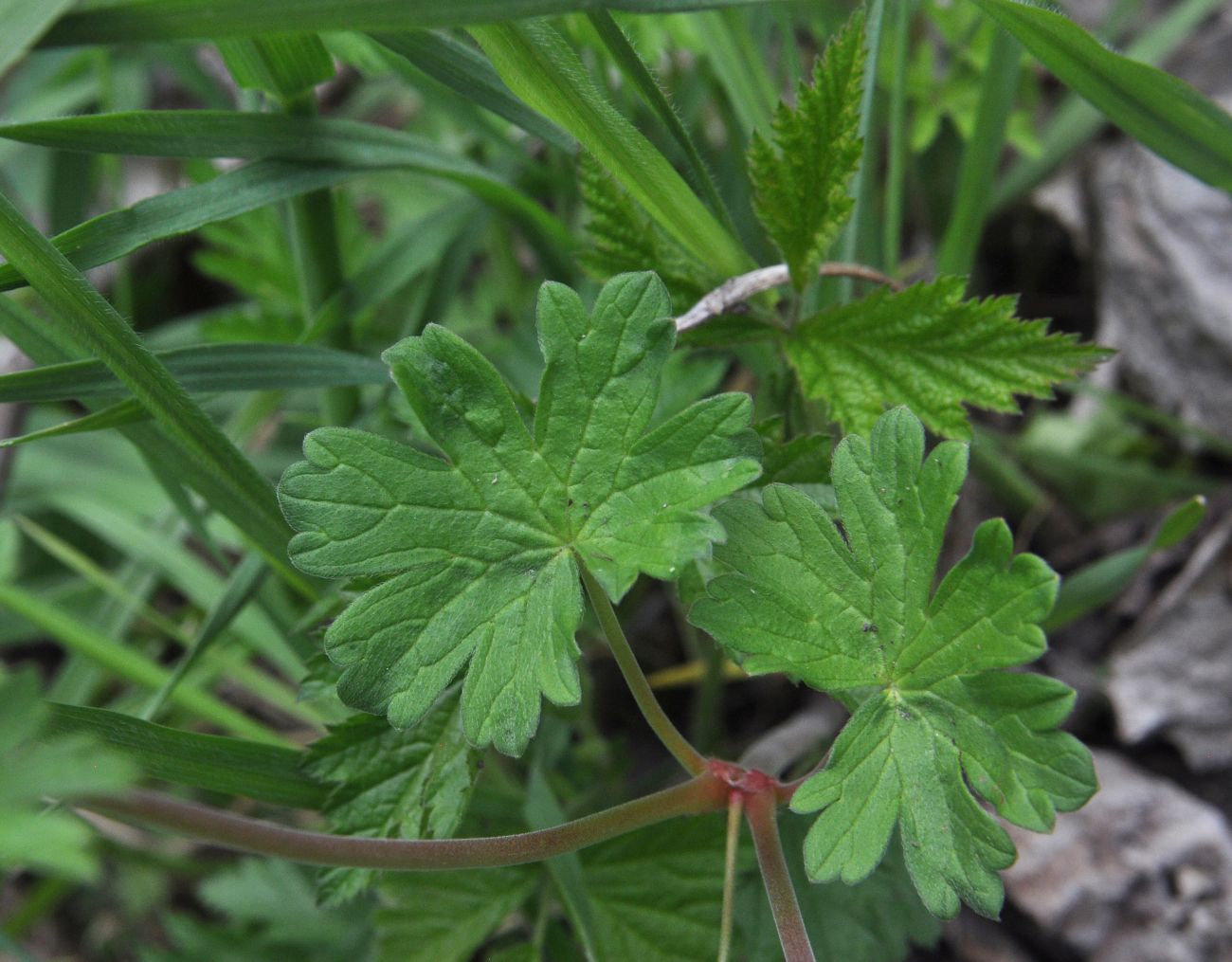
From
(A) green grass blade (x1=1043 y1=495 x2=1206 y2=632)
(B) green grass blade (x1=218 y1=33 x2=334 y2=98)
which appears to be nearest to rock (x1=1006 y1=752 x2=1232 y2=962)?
(A) green grass blade (x1=1043 y1=495 x2=1206 y2=632)

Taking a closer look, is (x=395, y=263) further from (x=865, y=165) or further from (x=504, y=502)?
(x=504, y=502)

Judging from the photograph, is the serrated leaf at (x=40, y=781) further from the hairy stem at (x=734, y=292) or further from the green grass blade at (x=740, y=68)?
the green grass blade at (x=740, y=68)

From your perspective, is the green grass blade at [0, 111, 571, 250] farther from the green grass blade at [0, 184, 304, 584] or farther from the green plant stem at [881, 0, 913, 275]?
the green plant stem at [881, 0, 913, 275]

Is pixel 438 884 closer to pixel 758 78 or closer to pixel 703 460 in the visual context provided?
pixel 703 460

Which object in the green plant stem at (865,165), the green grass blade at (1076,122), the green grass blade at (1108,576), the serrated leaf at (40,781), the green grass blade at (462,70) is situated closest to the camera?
the serrated leaf at (40,781)

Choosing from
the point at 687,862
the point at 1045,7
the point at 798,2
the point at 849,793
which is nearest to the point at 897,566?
the point at 849,793

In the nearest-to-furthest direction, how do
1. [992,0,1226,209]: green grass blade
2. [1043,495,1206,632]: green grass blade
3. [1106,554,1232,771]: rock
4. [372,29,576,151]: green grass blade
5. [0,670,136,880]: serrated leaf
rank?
[0,670,136,880]: serrated leaf < [372,29,576,151]: green grass blade < [1043,495,1206,632]: green grass blade < [1106,554,1232,771]: rock < [992,0,1226,209]: green grass blade

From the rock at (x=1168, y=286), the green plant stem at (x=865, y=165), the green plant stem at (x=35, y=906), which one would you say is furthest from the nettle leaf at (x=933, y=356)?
the green plant stem at (x=35, y=906)
